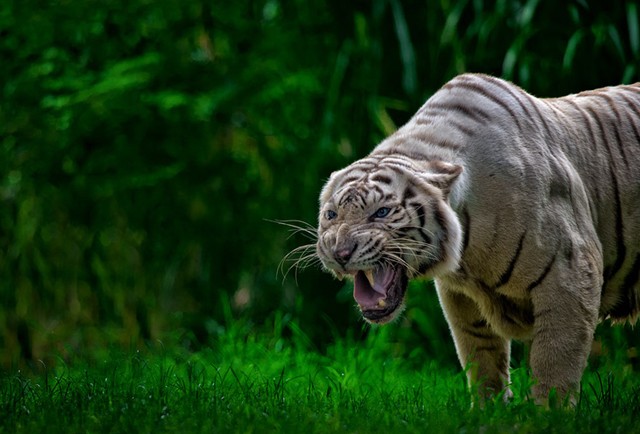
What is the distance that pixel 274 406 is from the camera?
13.1 feet

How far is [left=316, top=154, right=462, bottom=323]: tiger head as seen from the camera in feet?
13.2

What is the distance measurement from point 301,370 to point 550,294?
6.14 feet

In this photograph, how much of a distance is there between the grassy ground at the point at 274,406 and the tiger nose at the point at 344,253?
1.96ft

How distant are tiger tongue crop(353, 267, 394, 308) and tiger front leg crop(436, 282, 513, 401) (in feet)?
2.13

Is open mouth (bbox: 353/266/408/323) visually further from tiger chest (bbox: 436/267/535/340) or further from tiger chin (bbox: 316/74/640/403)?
tiger chest (bbox: 436/267/535/340)

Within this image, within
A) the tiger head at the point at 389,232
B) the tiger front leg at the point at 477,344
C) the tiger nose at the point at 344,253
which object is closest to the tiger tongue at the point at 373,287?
the tiger head at the point at 389,232

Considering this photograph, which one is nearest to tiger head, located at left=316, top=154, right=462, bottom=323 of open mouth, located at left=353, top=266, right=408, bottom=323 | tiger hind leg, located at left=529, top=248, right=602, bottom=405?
open mouth, located at left=353, top=266, right=408, bottom=323

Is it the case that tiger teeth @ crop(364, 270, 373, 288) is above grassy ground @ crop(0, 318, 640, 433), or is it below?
above

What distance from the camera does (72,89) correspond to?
24.6ft

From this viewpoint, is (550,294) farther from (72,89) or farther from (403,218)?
(72,89)

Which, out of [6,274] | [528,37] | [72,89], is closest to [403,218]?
[528,37]

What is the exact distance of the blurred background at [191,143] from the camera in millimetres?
7023

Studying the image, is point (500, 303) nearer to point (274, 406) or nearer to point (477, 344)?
point (477, 344)

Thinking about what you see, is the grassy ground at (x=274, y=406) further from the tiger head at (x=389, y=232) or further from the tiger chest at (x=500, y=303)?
the tiger head at (x=389, y=232)
